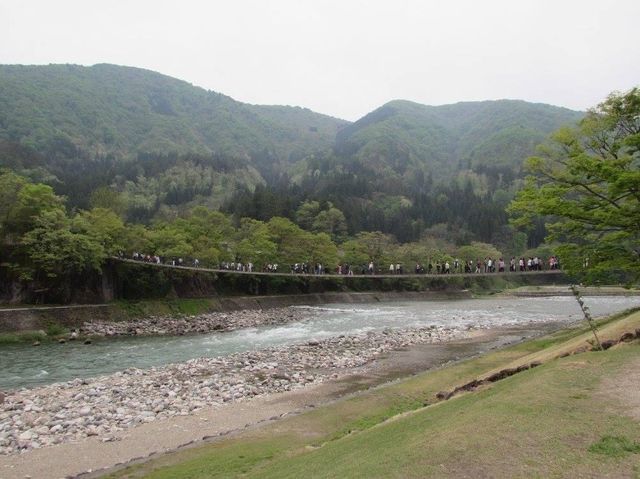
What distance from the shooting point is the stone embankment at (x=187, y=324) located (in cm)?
3275

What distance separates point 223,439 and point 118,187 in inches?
5236

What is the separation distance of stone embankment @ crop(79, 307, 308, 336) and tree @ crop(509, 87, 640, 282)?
921 inches

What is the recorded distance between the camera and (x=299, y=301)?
5788 cm

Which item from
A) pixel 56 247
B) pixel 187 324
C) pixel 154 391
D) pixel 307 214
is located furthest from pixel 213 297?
pixel 307 214

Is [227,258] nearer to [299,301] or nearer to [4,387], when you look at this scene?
[299,301]

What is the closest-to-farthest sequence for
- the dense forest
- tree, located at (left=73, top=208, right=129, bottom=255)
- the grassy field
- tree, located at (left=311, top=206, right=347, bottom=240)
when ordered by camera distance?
the grassy field, tree, located at (left=73, top=208, right=129, bottom=255), the dense forest, tree, located at (left=311, top=206, right=347, bottom=240)

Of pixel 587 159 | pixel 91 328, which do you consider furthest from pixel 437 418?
pixel 91 328

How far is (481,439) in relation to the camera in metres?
6.00

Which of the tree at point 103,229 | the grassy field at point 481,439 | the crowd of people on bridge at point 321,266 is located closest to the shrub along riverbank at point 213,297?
the crowd of people on bridge at point 321,266

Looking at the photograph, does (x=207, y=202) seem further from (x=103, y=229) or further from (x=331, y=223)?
(x=103, y=229)

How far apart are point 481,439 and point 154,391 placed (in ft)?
Answer: 38.7

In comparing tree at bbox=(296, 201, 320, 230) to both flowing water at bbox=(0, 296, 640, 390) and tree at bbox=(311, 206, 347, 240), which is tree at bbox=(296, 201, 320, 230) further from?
flowing water at bbox=(0, 296, 640, 390)

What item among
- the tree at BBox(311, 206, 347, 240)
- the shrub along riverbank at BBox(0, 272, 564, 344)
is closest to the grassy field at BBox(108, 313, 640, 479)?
the shrub along riverbank at BBox(0, 272, 564, 344)

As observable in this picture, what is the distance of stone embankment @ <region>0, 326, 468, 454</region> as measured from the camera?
11734 millimetres
